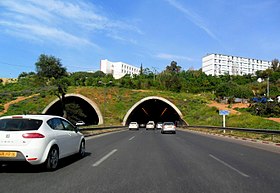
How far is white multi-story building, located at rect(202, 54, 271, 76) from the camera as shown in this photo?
156625mm

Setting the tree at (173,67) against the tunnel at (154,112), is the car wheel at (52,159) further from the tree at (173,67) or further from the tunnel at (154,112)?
the tree at (173,67)

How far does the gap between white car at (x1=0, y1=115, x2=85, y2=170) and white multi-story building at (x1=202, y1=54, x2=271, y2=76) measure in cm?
15087

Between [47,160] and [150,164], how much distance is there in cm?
327

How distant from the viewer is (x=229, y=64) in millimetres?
162125

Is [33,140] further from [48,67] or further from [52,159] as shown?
[48,67]

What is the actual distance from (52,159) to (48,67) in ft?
111

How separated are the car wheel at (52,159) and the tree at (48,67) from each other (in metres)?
33.5

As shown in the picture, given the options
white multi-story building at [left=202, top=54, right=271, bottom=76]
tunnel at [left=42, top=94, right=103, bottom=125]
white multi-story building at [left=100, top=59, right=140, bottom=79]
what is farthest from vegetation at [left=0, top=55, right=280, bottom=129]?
white multi-story building at [left=100, top=59, right=140, bottom=79]

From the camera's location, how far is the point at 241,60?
6457 inches

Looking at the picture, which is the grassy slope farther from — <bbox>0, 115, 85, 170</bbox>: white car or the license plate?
the license plate

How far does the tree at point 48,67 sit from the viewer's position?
4044cm

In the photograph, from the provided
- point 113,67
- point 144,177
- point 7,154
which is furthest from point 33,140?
point 113,67

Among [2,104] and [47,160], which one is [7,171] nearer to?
[47,160]

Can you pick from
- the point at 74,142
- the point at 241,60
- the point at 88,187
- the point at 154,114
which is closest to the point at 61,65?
the point at 74,142
